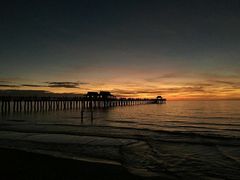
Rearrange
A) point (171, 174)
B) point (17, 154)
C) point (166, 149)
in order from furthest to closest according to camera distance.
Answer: point (166, 149) → point (17, 154) → point (171, 174)

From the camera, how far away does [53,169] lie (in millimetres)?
7098

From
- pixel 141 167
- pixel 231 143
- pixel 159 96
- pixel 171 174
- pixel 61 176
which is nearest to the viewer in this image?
pixel 61 176

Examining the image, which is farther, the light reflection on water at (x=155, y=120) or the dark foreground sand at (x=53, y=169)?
the light reflection on water at (x=155, y=120)

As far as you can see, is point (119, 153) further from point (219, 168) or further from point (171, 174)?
point (219, 168)

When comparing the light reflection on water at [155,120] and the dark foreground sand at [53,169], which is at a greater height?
the dark foreground sand at [53,169]

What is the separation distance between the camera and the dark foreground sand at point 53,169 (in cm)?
644

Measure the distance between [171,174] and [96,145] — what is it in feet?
18.1

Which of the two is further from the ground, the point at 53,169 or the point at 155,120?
the point at 53,169

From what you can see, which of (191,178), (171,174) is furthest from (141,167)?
(191,178)

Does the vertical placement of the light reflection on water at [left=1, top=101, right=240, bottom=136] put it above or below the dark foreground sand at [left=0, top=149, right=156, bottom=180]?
below

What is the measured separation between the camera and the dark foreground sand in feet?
21.1

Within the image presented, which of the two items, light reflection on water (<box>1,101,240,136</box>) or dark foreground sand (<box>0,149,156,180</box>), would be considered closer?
dark foreground sand (<box>0,149,156,180</box>)

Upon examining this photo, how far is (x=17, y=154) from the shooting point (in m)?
9.08

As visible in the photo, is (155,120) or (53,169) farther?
(155,120)
